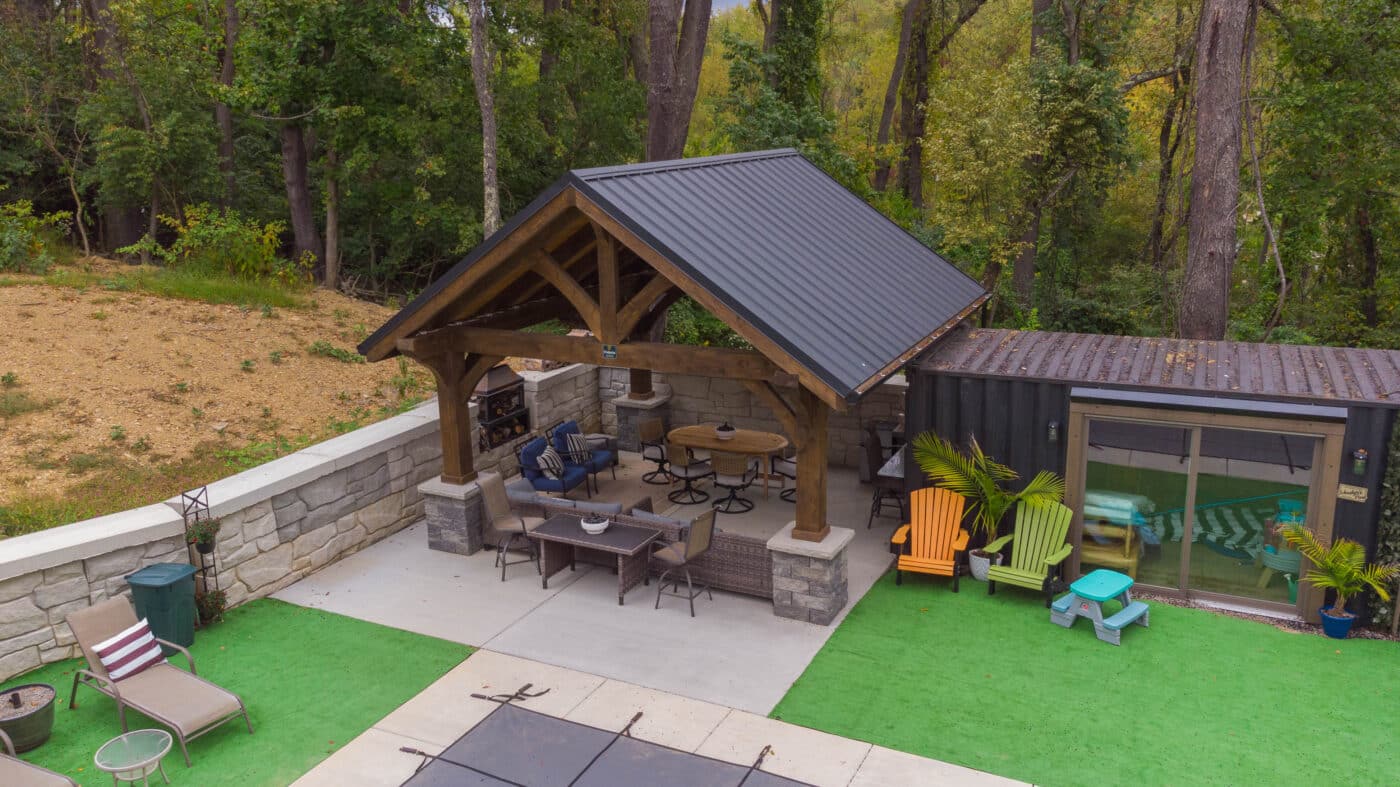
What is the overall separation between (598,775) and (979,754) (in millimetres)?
2824

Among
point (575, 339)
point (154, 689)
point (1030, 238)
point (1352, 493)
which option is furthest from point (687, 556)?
point (1030, 238)

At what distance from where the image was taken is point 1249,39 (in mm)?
14062

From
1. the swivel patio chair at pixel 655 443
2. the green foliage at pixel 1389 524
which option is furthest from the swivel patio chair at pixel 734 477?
the green foliage at pixel 1389 524

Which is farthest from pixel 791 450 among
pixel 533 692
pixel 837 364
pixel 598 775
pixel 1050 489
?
pixel 598 775

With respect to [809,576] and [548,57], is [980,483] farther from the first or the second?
[548,57]

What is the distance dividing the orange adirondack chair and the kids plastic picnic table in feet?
3.69

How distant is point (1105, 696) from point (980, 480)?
256 cm

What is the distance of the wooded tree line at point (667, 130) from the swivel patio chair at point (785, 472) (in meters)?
6.29

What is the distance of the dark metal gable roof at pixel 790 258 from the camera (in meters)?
8.04

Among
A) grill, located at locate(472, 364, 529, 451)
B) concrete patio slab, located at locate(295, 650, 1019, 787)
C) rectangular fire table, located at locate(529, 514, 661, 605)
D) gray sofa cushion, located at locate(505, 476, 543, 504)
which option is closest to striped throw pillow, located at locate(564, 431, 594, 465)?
grill, located at locate(472, 364, 529, 451)

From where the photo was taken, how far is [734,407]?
14.3m

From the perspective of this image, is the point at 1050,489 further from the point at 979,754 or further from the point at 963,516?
the point at 979,754

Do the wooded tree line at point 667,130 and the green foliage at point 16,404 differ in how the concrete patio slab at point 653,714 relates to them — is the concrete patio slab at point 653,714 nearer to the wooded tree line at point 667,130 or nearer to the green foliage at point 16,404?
the green foliage at point 16,404

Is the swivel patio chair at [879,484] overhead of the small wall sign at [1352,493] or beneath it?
beneath
